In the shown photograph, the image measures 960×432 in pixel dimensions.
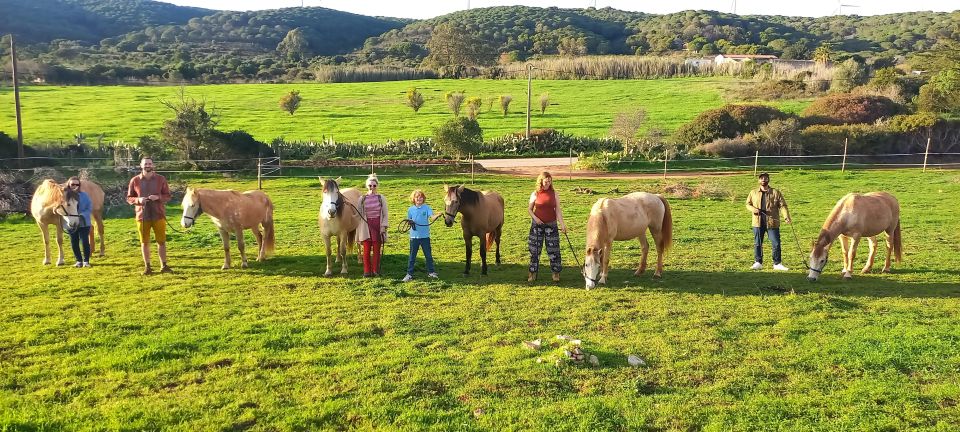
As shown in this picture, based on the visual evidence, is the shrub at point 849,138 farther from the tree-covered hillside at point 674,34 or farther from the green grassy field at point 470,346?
the tree-covered hillside at point 674,34

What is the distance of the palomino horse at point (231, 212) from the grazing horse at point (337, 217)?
5.21 feet

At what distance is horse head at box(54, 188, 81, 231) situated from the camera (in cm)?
960

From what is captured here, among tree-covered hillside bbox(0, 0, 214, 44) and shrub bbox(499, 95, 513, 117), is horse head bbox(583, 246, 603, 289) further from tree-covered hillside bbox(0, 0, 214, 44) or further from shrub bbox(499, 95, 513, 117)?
tree-covered hillside bbox(0, 0, 214, 44)

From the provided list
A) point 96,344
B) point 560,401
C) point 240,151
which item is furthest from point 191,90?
point 560,401

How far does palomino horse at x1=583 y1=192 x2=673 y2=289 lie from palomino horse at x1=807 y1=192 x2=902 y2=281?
2.22 m

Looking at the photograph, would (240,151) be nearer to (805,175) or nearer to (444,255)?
(444,255)

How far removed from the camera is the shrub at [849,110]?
Answer: 3203cm

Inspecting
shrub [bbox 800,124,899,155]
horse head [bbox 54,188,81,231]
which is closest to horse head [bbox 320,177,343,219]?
horse head [bbox 54,188,81,231]

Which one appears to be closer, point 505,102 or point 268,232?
point 268,232

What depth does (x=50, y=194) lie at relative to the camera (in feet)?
33.7

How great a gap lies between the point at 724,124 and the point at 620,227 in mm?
23528

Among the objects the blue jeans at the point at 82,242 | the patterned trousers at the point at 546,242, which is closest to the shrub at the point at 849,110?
the patterned trousers at the point at 546,242

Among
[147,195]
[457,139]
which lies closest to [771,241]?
[147,195]

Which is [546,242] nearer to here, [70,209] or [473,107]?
[70,209]
